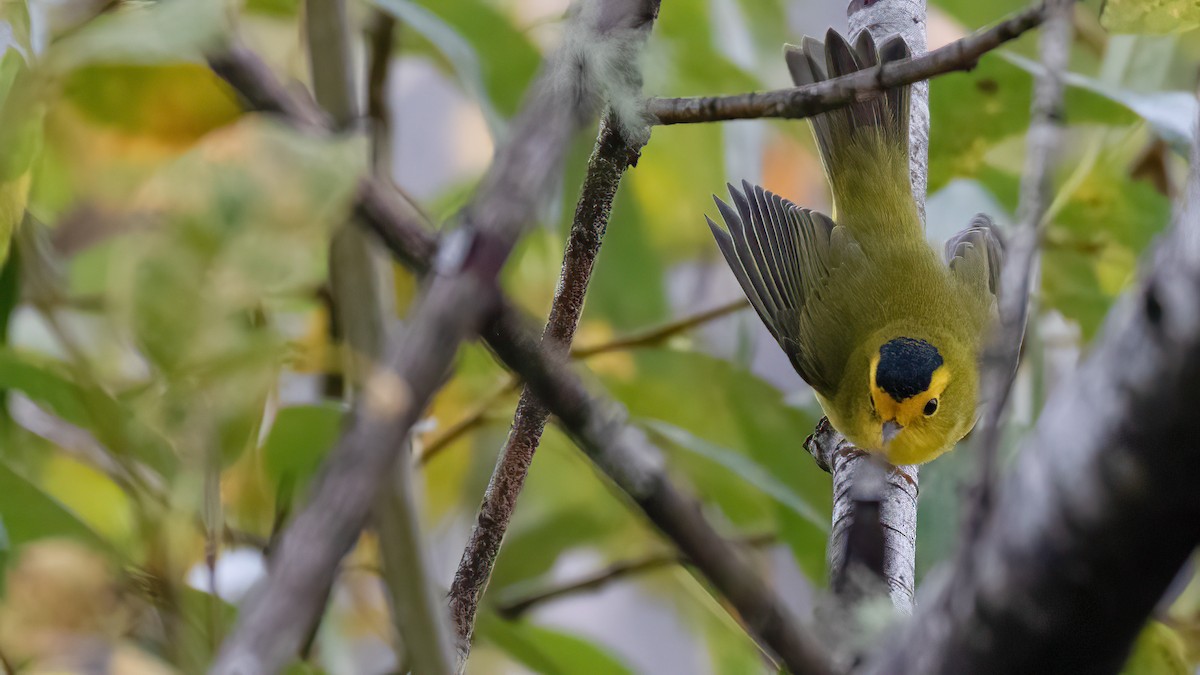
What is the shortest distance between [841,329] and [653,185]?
336 millimetres

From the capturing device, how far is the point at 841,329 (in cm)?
162

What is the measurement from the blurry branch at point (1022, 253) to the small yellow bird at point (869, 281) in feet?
3.53

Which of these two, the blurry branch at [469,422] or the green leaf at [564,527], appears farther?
the green leaf at [564,527]

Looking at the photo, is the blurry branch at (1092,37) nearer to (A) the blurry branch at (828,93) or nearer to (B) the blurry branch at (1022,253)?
(A) the blurry branch at (828,93)

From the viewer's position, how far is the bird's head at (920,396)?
1326 mm

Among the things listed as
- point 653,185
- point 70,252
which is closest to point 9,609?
point 70,252

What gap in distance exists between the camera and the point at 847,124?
1562mm

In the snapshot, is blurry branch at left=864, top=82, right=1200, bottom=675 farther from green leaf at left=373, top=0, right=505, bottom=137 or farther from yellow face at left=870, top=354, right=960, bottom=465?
yellow face at left=870, top=354, right=960, bottom=465

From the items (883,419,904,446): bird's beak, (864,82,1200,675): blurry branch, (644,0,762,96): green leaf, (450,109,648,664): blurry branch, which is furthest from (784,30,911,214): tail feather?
(864,82,1200,675): blurry branch

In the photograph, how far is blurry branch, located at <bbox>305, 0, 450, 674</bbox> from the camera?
25 cm

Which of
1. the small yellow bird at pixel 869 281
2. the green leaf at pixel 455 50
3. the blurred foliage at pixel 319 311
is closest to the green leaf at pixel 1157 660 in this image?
the blurred foliage at pixel 319 311

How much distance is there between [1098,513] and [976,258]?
58.1 inches

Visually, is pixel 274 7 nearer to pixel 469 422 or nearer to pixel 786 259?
pixel 469 422

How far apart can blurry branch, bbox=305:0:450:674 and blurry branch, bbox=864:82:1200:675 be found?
105 mm
